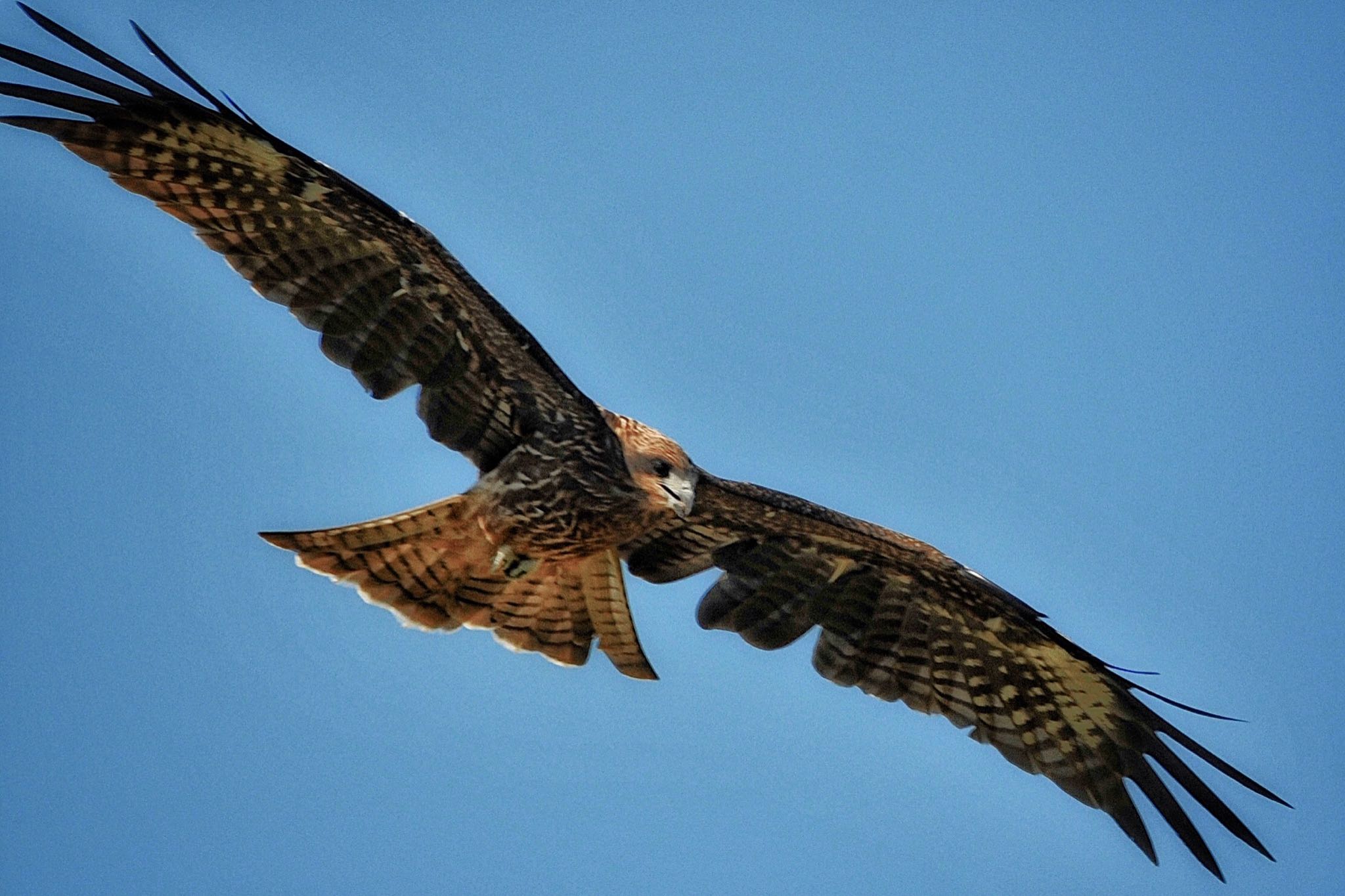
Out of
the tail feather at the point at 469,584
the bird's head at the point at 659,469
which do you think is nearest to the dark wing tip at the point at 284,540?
the tail feather at the point at 469,584

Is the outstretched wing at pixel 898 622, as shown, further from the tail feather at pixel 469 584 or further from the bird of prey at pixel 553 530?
the tail feather at pixel 469 584

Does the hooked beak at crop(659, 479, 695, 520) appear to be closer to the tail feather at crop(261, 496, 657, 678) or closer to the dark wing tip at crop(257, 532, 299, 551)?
the tail feather at crop(261, 496, 657, 678)

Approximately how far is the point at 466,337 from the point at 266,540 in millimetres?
1455

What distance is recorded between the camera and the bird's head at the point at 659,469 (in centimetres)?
800

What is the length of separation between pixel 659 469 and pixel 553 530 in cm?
64

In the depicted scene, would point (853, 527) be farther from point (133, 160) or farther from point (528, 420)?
point (133, 160)

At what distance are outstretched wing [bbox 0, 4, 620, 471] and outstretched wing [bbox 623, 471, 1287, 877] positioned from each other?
1.10m

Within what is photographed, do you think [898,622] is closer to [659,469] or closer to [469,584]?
[659,469]

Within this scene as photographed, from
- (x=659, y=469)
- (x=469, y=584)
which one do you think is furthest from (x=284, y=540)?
(x=659, y=469)

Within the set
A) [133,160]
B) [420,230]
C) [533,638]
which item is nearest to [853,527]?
[533,638]

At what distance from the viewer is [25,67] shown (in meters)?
6.68

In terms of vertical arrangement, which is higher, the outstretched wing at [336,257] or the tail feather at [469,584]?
the outstretched wing at [336,257]

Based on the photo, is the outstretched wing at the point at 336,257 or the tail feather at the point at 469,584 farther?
the tail feather at the point at 469,584

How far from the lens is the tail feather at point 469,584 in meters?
8.14
